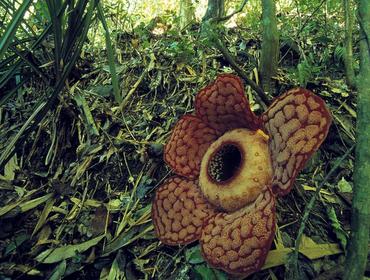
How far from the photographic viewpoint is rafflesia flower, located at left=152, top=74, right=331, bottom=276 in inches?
35.9

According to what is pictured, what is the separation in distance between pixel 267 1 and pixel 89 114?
775mm

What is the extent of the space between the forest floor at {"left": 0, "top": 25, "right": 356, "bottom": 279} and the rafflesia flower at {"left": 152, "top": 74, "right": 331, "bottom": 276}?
0.34ft

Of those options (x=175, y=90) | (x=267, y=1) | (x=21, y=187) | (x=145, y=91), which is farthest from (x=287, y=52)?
(x=21, y=187)

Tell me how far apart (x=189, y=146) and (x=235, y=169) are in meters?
0.21

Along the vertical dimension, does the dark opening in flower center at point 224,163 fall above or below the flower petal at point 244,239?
above

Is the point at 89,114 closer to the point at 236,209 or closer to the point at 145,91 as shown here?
the point at 145,91

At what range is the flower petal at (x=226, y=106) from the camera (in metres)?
1.07

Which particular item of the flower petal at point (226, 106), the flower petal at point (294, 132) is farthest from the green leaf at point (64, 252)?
the flower petal at point (294, 132)

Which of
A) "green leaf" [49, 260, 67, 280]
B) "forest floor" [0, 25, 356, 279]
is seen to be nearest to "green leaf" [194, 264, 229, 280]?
"forest floor" [0, 25, 356, 279]

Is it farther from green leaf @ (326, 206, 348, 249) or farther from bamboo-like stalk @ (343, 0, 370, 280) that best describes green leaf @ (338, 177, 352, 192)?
bamboo-like stalk @ (343, 0, 370, 280)

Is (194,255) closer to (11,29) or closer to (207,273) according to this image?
(207,273)

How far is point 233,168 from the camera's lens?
1.04 m

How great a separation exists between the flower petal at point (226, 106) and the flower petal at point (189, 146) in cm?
3

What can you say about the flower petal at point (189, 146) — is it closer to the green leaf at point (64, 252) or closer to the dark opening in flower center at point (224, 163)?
the dark opening in flower center at point (224, 163)
